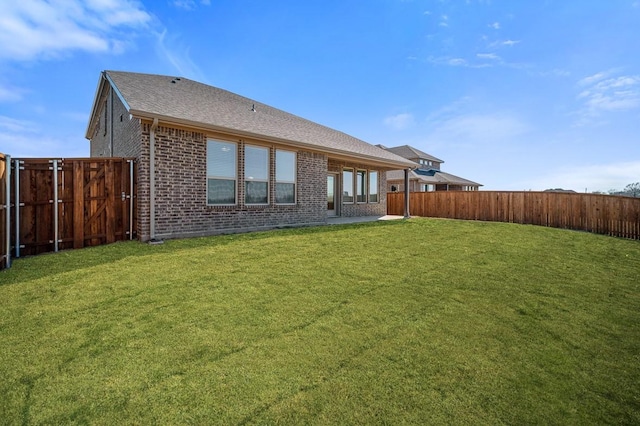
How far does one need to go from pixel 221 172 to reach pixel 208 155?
2.05ft

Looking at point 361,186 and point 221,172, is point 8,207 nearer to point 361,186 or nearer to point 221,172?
point 221,172

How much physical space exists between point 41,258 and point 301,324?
6.35 meters

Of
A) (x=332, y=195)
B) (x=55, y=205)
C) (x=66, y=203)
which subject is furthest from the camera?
(x=332, y=195)

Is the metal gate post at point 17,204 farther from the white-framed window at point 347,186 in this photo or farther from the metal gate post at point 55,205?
the white-framed window at point 347,186

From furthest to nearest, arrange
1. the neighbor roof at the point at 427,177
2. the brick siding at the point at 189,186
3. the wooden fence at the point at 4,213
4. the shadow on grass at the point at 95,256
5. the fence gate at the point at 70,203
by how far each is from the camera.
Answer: the neighbor roof at the point at 427,177 → the brick siding at the point at 189,186 → the fence gate at the point at 70,203 → the wooden fence at the point at 4,213 → the shadow on grass at the point at 95,256

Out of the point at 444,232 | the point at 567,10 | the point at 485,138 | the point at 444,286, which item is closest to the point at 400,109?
the point at 485,138

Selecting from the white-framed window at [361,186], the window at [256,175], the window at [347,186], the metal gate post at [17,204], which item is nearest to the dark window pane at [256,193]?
the window at [256,175]

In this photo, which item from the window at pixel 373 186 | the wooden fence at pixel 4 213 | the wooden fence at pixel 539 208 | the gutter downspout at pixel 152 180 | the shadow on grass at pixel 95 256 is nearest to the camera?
the shadow on grass at pixel 95 256

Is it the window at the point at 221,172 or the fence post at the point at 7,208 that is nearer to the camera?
the fence post at the point at 7,208

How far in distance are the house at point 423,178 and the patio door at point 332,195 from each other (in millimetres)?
13542

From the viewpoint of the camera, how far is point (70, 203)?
23.5 feet

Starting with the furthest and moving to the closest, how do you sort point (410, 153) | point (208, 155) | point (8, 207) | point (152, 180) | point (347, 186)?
point (410, 153), point (347, 186), point (208, 155), point (152, 180), point (8, 207)

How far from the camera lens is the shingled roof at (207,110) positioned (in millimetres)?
8109

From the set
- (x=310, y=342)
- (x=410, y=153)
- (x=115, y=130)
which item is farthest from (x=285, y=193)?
(x=410, y=153)
